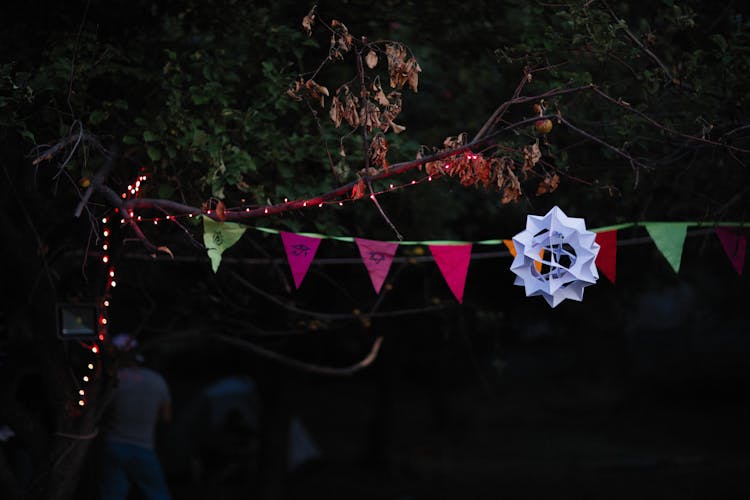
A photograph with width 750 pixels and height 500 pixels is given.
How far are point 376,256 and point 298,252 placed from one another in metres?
0.55

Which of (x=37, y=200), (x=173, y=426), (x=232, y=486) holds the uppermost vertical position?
(x=37, y=200)

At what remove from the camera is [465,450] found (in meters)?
19.5

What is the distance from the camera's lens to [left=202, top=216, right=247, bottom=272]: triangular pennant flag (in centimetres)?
599

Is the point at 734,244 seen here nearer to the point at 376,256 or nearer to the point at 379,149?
the point at 376,256

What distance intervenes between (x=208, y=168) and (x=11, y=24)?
2003 mm

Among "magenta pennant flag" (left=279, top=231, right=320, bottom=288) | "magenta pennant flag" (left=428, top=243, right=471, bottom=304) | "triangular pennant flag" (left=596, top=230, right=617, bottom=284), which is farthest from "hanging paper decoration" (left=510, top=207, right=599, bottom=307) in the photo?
"magenta pennant flag" (left=279, top=231, right=320, bottom=288)

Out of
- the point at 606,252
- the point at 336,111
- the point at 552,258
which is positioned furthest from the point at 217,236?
the point at 606,252

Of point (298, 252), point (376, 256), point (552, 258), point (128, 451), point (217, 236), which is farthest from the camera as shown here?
point (128, 451)

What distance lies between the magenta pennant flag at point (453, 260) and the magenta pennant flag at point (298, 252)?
0.88 m

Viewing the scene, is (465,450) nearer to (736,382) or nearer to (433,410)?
(433,410)

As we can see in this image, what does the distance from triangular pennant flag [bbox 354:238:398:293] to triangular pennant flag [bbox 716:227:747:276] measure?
7.77 feet

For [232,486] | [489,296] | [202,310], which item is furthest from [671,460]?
[202,310]

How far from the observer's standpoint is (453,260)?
682 cm

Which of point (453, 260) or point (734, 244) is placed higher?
point (734, 244)
